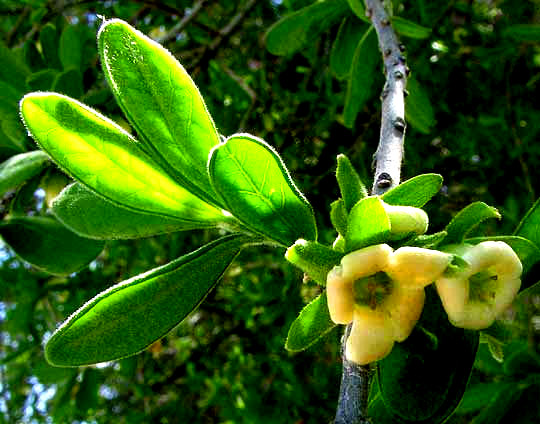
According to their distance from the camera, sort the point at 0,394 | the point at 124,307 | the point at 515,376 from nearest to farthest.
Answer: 1. the point at 124,307
2. the point at 515,376
3. the point at 0,394

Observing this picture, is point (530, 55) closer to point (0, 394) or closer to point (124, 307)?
point (124, 307)

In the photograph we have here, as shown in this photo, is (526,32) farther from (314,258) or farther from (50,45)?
(314,258)

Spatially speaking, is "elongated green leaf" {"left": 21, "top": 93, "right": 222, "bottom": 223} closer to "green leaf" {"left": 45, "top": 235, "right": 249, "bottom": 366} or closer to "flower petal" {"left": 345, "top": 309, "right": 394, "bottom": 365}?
"green leaf" {"left": 45, "top": 235, "right": 249, "bottom": 366}

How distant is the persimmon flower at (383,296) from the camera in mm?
544

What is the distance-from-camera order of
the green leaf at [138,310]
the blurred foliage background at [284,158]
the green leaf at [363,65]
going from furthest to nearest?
the blurred foliage background at [284,158]
the green leaf at [363,65]
the green leaf at [138,310]

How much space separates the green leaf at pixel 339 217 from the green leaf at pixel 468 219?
10cm

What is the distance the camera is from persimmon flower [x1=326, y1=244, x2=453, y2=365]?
1.78ft

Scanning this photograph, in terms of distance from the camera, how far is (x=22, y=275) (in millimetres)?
1962

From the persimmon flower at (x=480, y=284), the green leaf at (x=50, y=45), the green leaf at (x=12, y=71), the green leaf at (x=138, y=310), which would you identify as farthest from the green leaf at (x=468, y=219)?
the green leaf at (x=50, y=45)

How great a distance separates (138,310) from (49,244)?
59cm

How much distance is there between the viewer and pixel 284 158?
6.86ft

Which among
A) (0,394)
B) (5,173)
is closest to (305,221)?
(5,173)

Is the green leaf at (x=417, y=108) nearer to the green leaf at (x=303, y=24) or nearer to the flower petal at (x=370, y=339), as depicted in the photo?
the green leaf at (x=303, y=24)

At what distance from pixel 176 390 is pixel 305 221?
1809mm
